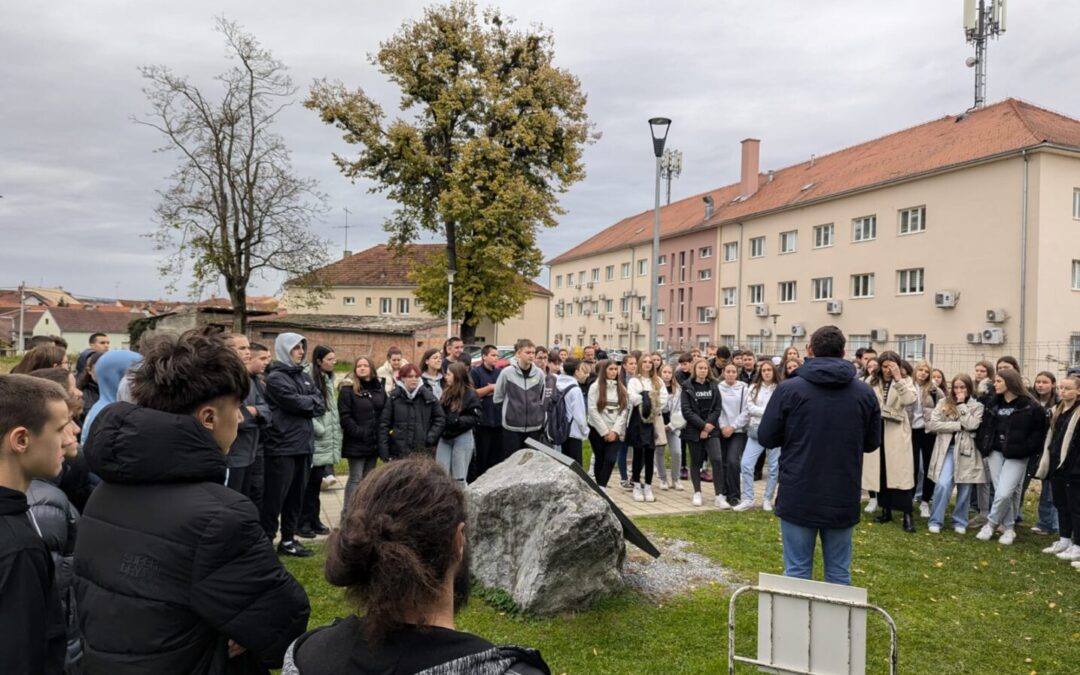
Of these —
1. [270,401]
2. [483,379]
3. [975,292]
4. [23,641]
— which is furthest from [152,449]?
[975,292]

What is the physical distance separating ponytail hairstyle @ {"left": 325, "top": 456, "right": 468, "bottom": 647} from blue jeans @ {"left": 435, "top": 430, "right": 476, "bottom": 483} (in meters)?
7.05

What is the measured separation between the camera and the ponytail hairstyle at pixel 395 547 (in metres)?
1.52

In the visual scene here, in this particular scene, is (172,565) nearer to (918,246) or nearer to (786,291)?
(918,246)

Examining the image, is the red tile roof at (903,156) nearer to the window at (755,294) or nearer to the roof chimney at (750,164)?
the roof chimney at (750,164)

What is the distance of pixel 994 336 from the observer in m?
26.1

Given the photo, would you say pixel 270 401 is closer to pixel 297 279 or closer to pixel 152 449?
pixel 152 449

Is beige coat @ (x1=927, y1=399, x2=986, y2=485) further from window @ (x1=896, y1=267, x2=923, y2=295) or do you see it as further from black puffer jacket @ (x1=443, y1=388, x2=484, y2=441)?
window @ (x1=896, y1=267, x2=923, y2=295)

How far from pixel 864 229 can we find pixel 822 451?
3289 cm

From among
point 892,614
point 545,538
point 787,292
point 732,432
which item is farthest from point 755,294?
point 545,538

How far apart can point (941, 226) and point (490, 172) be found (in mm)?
18496

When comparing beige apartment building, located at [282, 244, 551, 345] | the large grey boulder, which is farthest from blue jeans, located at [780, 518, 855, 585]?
beige apartment building, located at [282, 244, 551, 345]

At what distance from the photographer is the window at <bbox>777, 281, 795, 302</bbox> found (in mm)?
38688

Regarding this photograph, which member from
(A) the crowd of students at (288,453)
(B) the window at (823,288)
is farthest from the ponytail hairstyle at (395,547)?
(B) the window at (823,288)

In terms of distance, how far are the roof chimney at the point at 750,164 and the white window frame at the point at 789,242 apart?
6.46 metres
